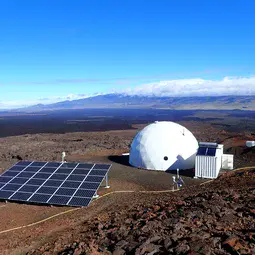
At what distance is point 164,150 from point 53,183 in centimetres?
1135

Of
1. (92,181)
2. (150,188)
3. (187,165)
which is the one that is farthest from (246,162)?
(92,181)

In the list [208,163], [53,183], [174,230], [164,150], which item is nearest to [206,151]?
[208,163]

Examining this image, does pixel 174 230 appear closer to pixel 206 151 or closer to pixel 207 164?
pixel 207 164

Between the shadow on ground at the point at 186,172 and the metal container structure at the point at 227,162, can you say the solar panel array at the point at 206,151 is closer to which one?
the shadow on ground at the point at 186,172

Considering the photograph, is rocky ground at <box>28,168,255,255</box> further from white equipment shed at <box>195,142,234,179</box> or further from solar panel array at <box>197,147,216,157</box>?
solar panel array at <box>197,147,216,157</box>

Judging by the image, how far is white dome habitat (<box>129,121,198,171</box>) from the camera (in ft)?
83.0

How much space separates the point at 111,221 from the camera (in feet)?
43.1

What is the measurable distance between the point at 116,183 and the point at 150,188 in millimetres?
2794

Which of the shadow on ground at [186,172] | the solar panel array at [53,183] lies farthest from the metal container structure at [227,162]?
the solar panel array at [53,183]

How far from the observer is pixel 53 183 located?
1798 centimetres

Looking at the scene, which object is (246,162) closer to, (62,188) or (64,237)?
(62,188)

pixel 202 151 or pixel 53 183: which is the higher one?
pixel 202 151

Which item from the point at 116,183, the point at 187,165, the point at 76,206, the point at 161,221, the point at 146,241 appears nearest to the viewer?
the point at 146,241

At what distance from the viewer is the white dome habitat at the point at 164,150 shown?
83.0 ft
